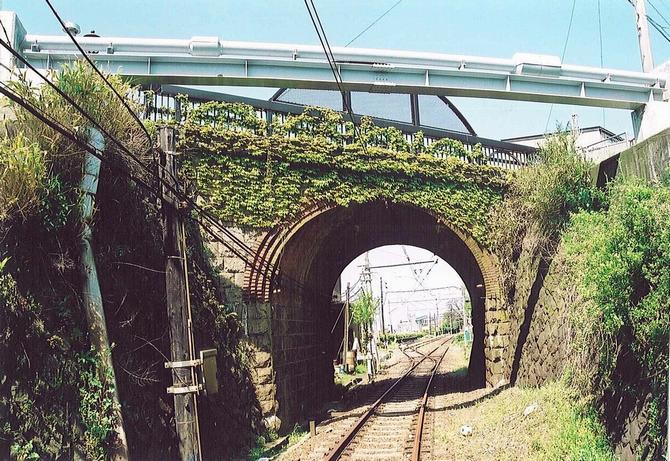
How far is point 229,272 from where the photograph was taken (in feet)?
40.8

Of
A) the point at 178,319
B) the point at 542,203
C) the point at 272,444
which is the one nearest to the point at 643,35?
the point at 542,203

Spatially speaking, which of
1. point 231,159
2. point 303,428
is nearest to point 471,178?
point 231,159

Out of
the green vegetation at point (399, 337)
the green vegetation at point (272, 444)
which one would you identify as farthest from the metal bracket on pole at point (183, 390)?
the green vegetation at point (399, 337)

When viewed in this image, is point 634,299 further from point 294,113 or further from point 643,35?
point 643,35

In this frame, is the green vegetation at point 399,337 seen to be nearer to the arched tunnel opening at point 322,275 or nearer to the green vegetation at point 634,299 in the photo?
the arched tunnel opening at point 322,275

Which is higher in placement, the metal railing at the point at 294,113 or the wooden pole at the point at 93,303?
the metal railing at the point at 294,113

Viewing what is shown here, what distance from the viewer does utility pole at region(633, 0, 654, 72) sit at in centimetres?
1682

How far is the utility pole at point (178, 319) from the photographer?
7.43 m

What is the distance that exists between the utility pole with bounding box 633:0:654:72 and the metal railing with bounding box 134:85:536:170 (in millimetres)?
4430

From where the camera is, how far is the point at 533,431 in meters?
9.55

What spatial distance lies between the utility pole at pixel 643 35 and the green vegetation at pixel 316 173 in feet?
19.3

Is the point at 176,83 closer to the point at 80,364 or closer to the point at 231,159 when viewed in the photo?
the point at 231,159

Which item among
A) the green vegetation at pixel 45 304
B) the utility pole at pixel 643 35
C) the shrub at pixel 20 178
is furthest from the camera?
the utility pole at pixel 643 35

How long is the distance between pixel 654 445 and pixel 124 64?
1347 centimetres
